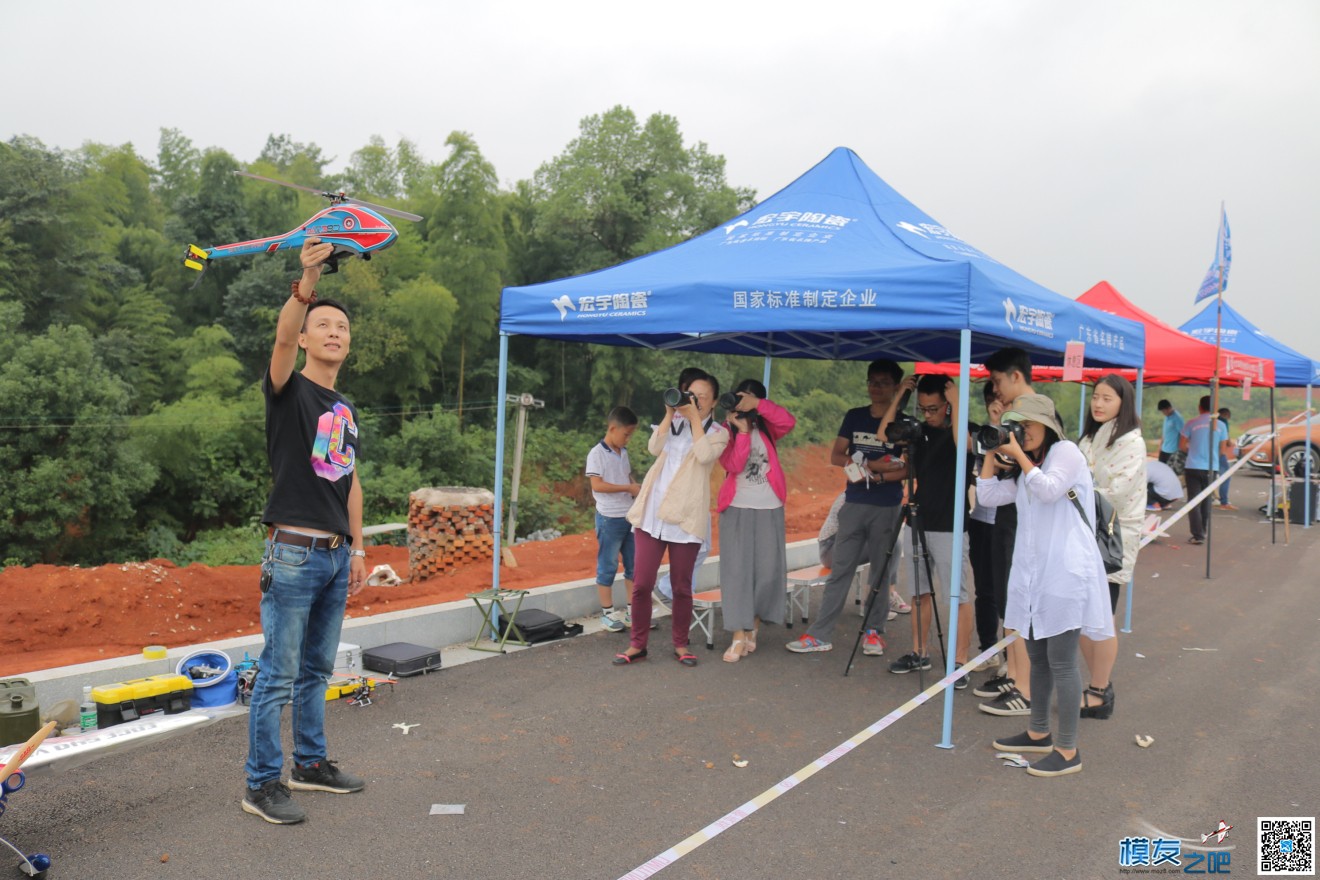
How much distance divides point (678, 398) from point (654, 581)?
110 centimetres

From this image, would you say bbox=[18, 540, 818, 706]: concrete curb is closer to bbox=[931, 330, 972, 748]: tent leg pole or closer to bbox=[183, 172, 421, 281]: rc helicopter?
bbox=[183, 172, 421, 281]: rc helicopter

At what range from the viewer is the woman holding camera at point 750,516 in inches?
226

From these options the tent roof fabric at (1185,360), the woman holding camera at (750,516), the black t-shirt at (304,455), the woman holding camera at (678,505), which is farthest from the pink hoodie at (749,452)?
the tent roof fabric at (1185,360)

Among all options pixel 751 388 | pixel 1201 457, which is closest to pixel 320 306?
pixel 751 388

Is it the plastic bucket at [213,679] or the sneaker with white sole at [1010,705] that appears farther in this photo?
the sneaker with white sole at [1010,705]

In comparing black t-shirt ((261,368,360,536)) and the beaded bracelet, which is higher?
the beaded bracelet

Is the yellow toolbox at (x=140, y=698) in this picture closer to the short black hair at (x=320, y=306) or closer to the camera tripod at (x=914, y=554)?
the short black hair at (x=320, y=306)

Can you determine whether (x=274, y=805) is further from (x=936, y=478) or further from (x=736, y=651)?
(x=936, y=478)

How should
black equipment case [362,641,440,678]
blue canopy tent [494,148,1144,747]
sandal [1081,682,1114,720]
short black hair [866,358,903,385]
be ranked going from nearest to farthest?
1. blue canopy tent [494,148,1144,747]
2. sandal [1081,682,1114,720]
3. black equipment case [362,641,440,678]
4. short black hair [866,358,903,385]

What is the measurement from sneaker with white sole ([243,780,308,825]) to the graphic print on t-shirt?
45.9 inches

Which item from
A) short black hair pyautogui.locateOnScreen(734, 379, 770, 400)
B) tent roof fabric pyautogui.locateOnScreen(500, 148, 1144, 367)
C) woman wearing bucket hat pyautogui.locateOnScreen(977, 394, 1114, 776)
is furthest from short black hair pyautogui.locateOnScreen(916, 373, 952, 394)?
woman wearing bucket hat pyautogui.locateOnScreen(977, 394, 1114, 776)

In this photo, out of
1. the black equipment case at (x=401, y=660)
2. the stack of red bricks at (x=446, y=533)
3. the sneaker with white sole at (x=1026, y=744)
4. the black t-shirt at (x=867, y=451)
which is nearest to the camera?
the sneaker with white sole at (x=1026, y=744)

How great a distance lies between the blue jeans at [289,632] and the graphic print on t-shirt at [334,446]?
0.95 feet

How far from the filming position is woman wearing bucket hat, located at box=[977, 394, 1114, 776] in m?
3.96
